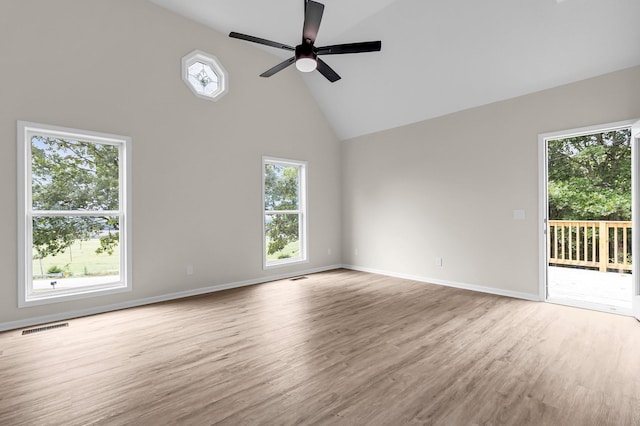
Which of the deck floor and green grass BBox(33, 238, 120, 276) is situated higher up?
green grass BBox(33, 238, 120, 276)

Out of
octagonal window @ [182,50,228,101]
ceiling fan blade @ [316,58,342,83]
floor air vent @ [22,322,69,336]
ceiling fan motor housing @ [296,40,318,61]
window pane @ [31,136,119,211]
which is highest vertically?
octagonal window @ [182,50,228,101]

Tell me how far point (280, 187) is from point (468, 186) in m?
3.13

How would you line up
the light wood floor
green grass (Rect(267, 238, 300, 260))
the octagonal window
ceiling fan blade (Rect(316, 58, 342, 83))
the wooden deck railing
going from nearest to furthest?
the light wood floor
ceiling fan blade (Rect(316, 58, 342, 83))
the octagonal window
the wooden deck railing
green grass (Rect(267, 238, 300, 260))

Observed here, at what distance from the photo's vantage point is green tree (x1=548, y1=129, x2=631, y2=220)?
5324 millimetres

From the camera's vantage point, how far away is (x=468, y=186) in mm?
4723

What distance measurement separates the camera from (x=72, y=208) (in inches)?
145

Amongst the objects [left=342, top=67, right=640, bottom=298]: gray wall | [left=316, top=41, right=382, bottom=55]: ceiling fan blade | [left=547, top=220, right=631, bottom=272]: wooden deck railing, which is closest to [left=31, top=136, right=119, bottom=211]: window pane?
[left=316, top=41, right=382, bottom=55]: ceiling fan blade

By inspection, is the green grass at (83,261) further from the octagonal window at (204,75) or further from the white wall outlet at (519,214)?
the white wall outlet at (519,214)

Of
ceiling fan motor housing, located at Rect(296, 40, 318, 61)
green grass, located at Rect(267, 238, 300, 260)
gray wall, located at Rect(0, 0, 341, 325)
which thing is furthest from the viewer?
green grass, located at Rect(267, 238, 300, 260)

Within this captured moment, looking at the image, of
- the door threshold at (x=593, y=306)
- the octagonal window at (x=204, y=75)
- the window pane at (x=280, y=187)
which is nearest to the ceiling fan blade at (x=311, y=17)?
the octagonal window at (x=204, y=75)

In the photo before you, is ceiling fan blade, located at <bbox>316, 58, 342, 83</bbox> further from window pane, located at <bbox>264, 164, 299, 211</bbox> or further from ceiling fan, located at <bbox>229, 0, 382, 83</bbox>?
window pane, located at <bbox>264, 164, 299, 211</bbox>

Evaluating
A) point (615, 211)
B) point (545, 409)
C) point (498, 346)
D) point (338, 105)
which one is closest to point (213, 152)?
point (338, 105)

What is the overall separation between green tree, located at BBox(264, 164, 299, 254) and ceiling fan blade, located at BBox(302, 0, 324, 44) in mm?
2776

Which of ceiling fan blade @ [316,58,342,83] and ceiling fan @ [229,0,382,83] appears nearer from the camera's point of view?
ceiling fan @ [229,0,382,83]
